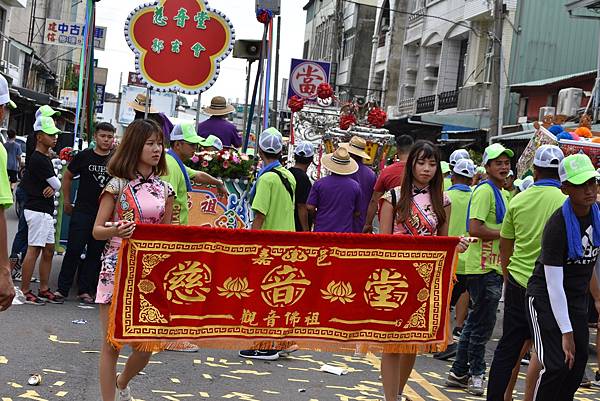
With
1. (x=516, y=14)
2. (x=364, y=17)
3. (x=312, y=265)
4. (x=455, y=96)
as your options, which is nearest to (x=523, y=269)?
(x=312, y=265)

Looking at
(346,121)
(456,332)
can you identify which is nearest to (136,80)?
(346,121)

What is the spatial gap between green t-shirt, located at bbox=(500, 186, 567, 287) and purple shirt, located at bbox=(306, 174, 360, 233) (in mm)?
3229

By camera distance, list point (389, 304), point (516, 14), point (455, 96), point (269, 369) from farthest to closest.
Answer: point (455, 96)
point (516, 14)
point (269, 369)
point (389, 304)

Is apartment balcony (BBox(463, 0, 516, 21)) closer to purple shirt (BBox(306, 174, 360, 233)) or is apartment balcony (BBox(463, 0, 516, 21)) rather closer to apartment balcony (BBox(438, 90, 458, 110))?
apartment balcony (BBox(438, 90, 458, 110))

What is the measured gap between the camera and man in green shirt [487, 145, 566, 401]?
6.61 metres

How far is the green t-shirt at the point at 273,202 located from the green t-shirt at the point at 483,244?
1589 mm

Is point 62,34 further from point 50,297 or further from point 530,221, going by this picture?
point 530,221

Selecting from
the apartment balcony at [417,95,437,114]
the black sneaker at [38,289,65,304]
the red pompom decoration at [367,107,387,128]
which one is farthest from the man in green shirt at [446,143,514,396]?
the apartment balcony at [417,95,437,114]

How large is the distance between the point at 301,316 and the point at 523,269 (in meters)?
1.50

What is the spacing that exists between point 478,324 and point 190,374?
2312 millimetres

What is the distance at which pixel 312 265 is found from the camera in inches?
256

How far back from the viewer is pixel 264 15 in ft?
44.0

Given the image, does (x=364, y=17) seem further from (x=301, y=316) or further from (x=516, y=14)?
(x=301, y=316)

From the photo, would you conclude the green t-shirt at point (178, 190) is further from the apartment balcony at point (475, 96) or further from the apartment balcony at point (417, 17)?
the apartment balcony at point (417, 17)
